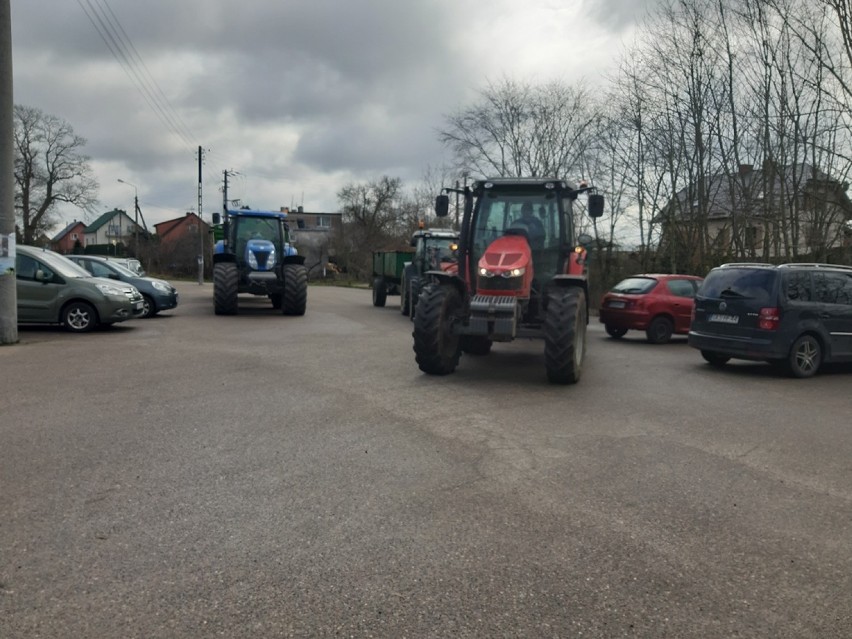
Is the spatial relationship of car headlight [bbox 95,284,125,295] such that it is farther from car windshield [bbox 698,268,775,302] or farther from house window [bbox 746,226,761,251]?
house window [bbox 746,226,761,251]

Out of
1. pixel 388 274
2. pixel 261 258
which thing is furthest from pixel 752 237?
pixel 261 258

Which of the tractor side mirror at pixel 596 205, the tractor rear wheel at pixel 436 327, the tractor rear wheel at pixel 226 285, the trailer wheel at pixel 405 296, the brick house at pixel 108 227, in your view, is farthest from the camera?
the brick house at pixel 108 227

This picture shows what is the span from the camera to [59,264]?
15.1 metres

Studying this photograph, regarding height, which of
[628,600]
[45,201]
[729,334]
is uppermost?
[45,201]

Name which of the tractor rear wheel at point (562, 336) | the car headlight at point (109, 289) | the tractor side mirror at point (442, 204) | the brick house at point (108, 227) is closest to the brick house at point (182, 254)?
the brick house at point (108, 227)

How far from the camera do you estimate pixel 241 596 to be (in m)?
3.50

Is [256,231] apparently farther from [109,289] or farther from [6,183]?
[6,183]

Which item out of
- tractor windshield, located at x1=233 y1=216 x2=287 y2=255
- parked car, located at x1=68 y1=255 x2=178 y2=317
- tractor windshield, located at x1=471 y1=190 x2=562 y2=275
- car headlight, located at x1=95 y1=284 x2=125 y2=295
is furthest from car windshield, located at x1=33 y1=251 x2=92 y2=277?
tractor windshield, located at x1=471 y1=190 x2=562 y2=275

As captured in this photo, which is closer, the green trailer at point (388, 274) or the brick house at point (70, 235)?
the green trailer at point (388, 274)

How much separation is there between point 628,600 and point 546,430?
364 cm

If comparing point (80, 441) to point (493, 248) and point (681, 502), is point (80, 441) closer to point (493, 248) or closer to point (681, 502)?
point (681, 502)

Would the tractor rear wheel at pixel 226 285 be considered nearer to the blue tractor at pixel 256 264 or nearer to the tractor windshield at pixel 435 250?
the blue tractor at pixel 256 264

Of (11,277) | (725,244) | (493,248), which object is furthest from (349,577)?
(725,244)

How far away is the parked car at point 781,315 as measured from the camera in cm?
1111
